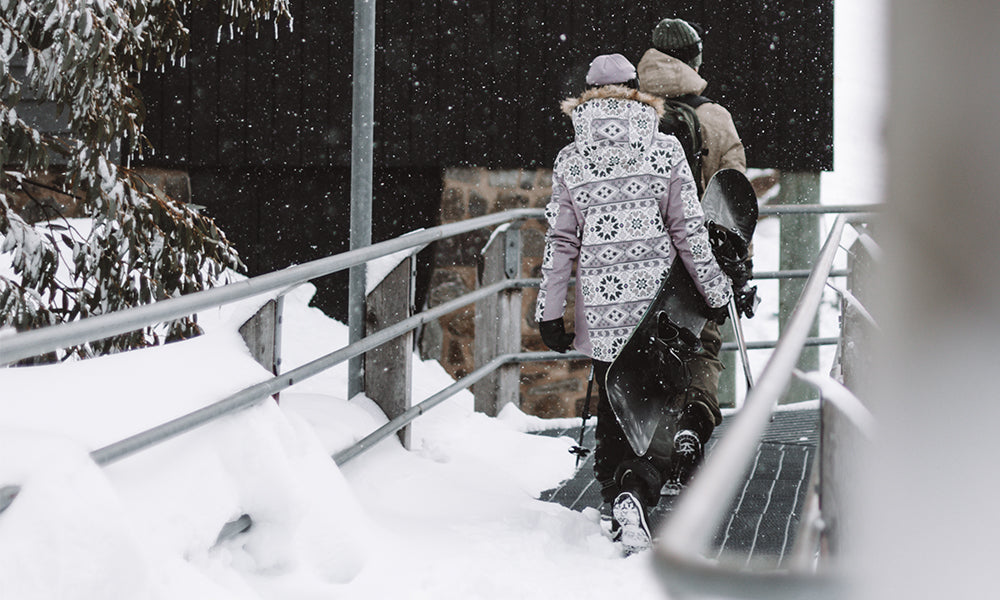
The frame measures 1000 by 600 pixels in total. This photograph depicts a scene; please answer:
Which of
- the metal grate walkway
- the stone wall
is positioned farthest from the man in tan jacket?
the stone wall

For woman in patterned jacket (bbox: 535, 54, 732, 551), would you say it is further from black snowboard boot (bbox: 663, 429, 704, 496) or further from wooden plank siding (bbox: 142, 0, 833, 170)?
wooden plank siding (bbox: 142, 0, 833, 170)

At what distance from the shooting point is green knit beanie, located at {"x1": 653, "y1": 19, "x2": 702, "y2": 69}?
422 cm

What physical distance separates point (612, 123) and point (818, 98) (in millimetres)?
5671

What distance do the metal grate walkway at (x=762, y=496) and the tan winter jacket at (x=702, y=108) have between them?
40.6 inches

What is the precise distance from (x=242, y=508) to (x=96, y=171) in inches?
108

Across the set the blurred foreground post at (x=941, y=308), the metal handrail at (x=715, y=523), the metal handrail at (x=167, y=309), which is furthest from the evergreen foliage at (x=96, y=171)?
the blurred foreground post at (x=941, y=308)

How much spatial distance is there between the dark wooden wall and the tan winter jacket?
419 cm

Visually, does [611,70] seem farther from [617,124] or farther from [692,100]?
[692,100]

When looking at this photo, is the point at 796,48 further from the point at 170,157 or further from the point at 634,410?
the point at 634,410

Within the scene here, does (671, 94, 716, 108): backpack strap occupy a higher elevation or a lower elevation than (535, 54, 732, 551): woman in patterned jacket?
higher

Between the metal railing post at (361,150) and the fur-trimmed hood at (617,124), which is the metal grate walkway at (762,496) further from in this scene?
the fur-trimmed hood at (617,124)

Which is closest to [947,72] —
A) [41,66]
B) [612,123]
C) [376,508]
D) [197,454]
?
[197,454]

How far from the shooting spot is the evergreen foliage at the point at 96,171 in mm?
4859

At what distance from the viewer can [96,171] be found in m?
5.27
